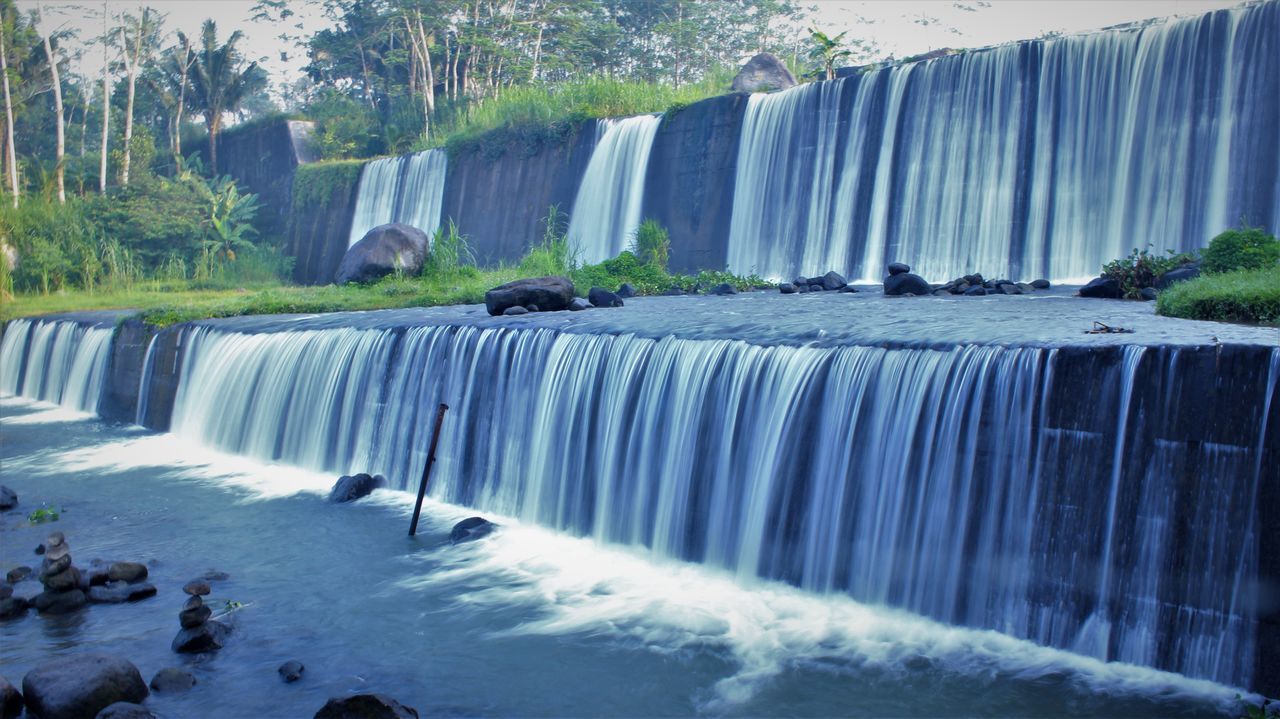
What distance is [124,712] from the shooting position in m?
5.12

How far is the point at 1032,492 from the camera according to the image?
603 cm

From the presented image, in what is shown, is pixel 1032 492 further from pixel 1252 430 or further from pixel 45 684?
pixel 45 684

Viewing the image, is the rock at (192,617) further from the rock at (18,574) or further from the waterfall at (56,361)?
the waterfall at (56,361)

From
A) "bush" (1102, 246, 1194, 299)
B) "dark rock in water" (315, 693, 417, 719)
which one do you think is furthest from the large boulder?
"dark rock in water" (315, 693, 417, 719)

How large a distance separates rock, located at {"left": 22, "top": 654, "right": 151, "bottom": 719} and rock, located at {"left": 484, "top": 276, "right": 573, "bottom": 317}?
7906 mm

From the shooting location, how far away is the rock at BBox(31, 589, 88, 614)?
691 centimetres

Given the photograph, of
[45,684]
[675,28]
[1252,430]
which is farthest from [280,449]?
[675,28]

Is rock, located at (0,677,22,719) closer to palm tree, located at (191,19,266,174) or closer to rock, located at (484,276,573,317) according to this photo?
rock, located at (484,276,573,317)

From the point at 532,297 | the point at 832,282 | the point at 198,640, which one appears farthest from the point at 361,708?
the point at 832,282

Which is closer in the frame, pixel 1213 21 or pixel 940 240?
pixel 1213 21

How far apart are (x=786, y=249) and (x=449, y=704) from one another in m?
14.4

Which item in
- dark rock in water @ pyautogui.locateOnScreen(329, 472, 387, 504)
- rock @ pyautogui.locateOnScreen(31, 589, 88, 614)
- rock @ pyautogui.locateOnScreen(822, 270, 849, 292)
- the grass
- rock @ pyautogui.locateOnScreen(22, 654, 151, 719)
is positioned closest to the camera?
rock @ pyautogui.locateOnScreen(22, 654, 151, 719)

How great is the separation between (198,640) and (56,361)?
14.7m

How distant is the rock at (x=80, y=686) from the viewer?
17.2 ft
